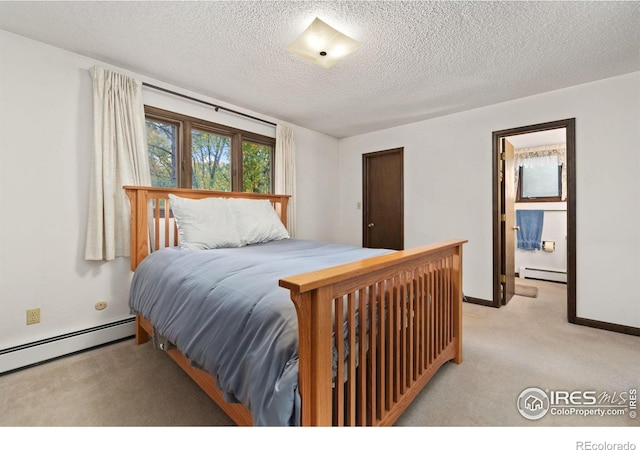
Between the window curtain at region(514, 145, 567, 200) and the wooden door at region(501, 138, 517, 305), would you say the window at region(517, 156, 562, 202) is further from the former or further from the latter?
the wooden door at region(501, 138, 517, 305)

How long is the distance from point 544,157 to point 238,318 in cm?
517

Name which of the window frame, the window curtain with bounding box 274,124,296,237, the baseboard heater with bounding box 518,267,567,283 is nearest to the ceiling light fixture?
the window curtain with bounding box 274,124,296,237

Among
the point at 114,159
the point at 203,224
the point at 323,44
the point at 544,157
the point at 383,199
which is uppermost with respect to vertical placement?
the point at 323,44

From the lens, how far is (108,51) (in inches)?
80.1

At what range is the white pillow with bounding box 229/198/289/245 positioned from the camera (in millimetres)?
2361

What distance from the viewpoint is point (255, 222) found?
2461 mm

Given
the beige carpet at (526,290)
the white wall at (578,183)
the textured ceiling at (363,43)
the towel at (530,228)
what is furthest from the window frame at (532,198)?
the textured ceiling at (363,43)

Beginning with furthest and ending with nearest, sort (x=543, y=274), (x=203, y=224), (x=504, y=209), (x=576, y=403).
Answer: (x=543, y=274)
(x=504, y=209)
(x=203, y=224)
(x=576, y=403)

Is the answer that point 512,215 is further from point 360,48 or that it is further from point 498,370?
point 360,48

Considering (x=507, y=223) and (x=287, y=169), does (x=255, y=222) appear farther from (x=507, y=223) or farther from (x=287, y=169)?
(x=507, y=223)

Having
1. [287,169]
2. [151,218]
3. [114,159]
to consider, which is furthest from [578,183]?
[114,159]

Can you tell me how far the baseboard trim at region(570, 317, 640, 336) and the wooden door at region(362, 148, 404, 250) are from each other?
1863 millimetres
